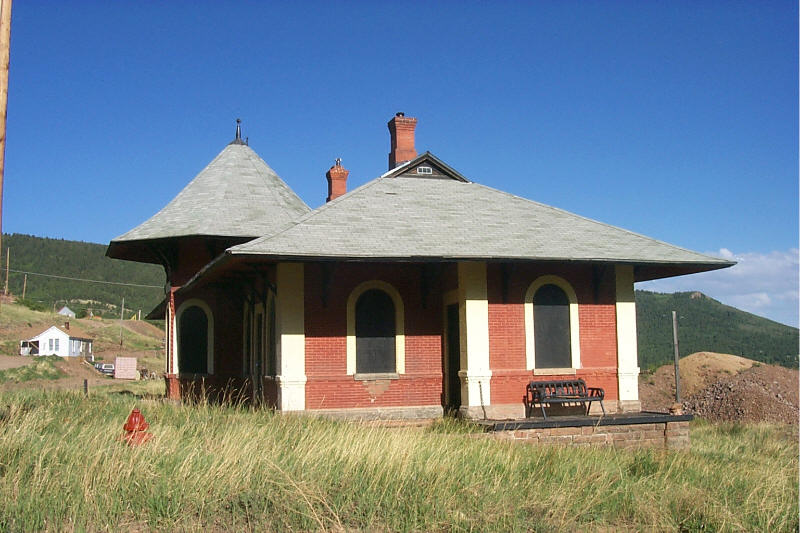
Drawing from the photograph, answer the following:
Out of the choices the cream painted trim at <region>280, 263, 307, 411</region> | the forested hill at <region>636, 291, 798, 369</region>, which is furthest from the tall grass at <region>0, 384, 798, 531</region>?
the forested hill at <region>636, 291, 798, 369</region>

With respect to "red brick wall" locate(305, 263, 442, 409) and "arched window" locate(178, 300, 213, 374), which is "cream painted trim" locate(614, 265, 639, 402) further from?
"arched window" locate(178, 300, 213, 374)

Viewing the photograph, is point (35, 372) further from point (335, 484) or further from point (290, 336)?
point (335, 484)

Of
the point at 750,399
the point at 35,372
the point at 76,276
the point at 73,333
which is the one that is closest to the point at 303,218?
the point at 750,399

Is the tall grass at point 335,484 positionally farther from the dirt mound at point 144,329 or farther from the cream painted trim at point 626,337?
the dirt mound at point 144,329

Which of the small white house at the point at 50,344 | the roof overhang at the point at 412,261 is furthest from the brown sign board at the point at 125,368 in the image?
the roof overhang at the point at 412,261

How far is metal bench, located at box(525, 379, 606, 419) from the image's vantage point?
14008mm

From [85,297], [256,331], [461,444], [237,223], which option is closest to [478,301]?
[461,444]

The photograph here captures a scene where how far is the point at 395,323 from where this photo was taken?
1474 cm

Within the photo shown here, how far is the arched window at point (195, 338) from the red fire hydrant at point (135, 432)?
32.6ft

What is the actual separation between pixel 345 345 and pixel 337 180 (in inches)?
350

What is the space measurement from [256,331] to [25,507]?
9897 millimetres

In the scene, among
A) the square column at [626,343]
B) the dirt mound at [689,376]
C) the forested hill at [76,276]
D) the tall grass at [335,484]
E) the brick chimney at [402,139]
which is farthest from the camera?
the forested hill at [76,276]

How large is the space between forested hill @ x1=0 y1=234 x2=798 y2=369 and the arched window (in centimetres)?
2303

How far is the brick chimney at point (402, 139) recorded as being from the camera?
1980 cm
